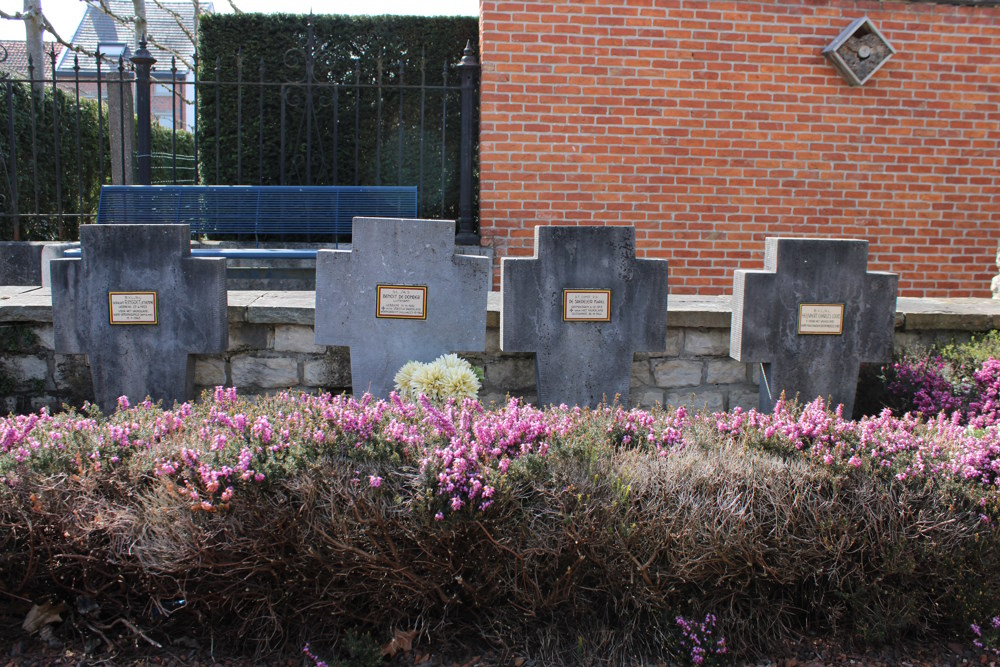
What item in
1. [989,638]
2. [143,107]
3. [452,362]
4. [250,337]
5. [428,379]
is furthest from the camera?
[143,107]

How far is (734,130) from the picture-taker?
681 centimetres

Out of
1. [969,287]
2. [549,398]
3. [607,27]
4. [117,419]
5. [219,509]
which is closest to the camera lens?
[219,509]

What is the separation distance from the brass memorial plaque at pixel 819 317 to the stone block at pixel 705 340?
41cm

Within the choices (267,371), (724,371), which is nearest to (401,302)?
(267,371)

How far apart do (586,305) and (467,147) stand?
307cm

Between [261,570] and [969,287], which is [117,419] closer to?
[261,570]

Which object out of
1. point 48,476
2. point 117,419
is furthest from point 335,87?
point 48,476

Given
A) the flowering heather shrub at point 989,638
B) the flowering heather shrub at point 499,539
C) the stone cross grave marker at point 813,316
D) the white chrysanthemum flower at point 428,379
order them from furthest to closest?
1. the stone cross grave marker at point 813,316
2. the white chrysanthemum flower at point 428,379
3. the flowering heather shrub at point 989,638
4. the flowering heather shrub at point 499,539

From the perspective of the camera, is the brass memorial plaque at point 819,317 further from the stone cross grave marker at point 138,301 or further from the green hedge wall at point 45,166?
the green hedge wall at point 45,166

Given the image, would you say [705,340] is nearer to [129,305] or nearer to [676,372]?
[676,372]

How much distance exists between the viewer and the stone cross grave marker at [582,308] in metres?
4.18

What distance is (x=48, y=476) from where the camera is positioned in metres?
2.55

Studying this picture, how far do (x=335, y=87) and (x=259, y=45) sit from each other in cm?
128

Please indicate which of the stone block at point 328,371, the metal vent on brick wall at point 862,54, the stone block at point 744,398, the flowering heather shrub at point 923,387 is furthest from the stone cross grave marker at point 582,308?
the metal vent on brick wall at point 862,54
